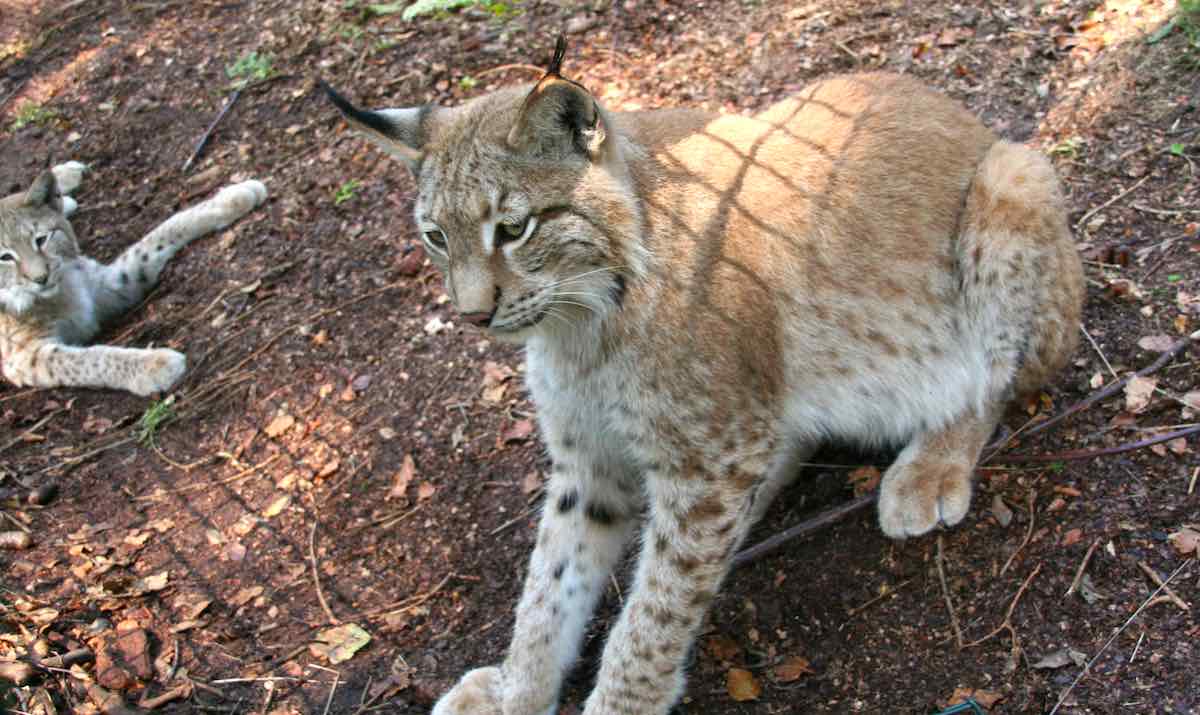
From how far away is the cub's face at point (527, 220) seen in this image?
262 centimetres

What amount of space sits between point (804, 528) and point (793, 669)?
1.49 feet

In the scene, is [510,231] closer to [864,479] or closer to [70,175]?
[864,479]

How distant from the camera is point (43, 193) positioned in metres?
5.49

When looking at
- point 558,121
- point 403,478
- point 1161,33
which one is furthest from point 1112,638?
point 1161,33

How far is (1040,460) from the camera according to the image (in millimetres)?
3211

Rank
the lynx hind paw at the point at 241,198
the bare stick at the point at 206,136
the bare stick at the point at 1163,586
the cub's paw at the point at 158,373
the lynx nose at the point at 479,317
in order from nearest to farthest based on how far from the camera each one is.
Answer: the lynx nose at the point at 479,317 < the bare stick at the point at 1163,586 < the cub's paw at the point at 158,373 < the lynx hind paw at the point at 241,198 < the bare stick at the point at 206,136

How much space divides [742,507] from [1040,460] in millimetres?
1021

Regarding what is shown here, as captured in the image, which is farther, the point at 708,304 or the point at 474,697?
the point at 474,697

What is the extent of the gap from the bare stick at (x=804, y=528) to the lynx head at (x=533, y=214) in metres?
1.06

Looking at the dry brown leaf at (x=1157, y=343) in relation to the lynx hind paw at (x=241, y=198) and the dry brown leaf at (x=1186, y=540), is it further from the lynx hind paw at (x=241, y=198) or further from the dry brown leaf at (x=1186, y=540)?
the lynx hind paw at (x=241, y=198)

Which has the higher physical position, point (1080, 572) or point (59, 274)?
point (1080, 572)

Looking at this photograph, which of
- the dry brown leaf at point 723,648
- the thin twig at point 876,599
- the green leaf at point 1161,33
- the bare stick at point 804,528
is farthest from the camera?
the green leaf at point 1161,33

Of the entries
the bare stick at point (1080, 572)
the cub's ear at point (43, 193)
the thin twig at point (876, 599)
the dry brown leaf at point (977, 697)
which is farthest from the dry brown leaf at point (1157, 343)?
the cub's ear at point (43, 193)

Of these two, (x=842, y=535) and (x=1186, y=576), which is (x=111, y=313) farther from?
(x=1186, y=576)
